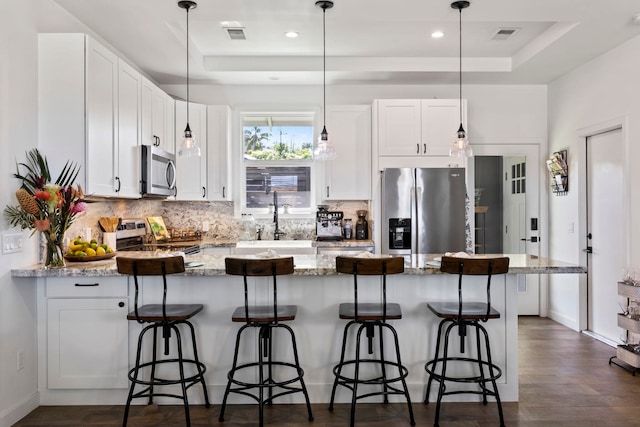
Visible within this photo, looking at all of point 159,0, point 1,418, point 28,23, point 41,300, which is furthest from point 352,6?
point 1,418

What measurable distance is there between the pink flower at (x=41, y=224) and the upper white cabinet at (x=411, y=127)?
128 inches

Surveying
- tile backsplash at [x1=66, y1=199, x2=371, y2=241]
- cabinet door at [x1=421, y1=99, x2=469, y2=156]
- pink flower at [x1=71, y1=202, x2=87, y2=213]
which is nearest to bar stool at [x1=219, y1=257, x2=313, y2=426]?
pink flower at [x1=71, y1=202, x2=87, y2=213]

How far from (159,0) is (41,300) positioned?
7.14 feet

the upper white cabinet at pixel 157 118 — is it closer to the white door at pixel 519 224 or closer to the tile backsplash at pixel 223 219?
the tile backsplash at pixel 223 219

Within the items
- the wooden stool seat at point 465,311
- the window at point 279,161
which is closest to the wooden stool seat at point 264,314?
the wooden stool seat at point 465,311

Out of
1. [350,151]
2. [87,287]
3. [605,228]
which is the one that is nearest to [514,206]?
[605,228]

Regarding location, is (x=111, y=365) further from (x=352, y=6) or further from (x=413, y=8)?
(x=413, y=8)

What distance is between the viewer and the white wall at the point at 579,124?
12.6 ft

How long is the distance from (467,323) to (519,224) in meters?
3.07

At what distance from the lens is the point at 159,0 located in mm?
3158

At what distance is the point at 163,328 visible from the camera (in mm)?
2689

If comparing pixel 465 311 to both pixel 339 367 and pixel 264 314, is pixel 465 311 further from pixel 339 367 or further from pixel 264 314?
pixel 264 314

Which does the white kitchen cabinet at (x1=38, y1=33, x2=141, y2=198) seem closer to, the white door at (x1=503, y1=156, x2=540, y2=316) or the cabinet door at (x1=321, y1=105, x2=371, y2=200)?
the cabinet door at (x1=321, y1=105, x2=371, y2=200)

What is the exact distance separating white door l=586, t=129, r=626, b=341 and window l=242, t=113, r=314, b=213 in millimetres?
3049
